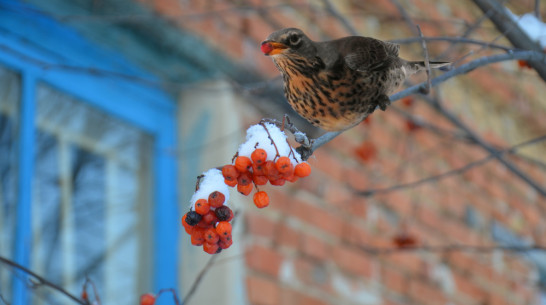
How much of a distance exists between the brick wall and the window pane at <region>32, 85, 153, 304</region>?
0.91ft

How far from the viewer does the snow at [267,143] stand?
1.03 meters

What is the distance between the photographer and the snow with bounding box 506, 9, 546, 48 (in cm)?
150

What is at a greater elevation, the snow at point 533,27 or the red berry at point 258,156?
the snow at point 533,27

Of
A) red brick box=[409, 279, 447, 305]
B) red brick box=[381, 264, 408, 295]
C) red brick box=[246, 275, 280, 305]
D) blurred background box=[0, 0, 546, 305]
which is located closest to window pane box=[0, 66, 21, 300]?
blurred background box=[0, 0, 546, 305]

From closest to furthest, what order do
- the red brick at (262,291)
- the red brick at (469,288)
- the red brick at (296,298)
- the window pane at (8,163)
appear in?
the window pane at (8,163) → the red brick at (262,291) → the red brick at (296,298) → the red brick at (469,288)

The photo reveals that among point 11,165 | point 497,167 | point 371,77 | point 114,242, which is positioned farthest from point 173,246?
point 497,167

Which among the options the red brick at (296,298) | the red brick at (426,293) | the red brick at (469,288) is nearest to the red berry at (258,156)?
the red brick at (296,298)

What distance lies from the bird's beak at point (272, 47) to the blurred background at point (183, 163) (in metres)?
0.18

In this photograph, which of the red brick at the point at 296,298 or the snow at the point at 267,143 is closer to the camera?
the snow at the point at 267,143

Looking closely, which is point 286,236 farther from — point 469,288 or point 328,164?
point 469,288

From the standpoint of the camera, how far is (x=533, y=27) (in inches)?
61.7

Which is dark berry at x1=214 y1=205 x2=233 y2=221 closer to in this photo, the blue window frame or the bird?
the bird

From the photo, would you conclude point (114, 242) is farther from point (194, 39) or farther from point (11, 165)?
point (194, 39)

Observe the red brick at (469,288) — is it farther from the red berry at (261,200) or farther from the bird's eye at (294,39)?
the red berry at (261,200)
